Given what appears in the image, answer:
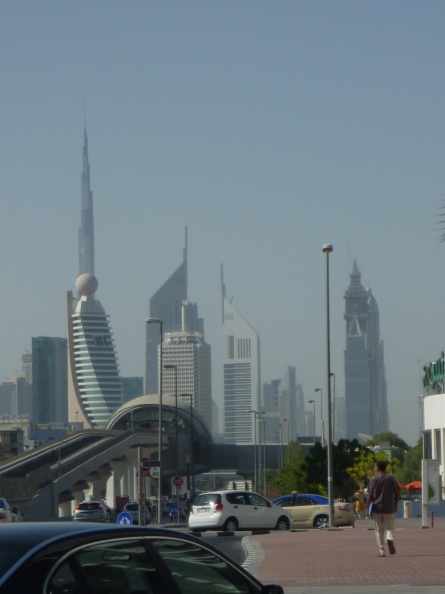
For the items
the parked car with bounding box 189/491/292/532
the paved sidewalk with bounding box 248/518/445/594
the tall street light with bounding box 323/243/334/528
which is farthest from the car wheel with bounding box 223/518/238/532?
the paved sidewalk with bounding box 248/518/445/594

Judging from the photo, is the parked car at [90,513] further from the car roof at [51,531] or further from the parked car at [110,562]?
the car roof at [51,531]

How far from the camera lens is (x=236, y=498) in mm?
34219

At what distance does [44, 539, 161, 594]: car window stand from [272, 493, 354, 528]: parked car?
1245 inches

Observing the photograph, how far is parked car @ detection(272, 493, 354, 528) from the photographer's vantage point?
3738 centimetres

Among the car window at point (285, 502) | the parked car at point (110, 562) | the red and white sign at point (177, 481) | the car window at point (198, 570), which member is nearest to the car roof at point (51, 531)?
the parked car at point (110, 562)

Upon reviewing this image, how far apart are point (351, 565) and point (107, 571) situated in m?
12.8

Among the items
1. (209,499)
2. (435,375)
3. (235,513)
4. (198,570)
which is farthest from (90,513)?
(198,570)

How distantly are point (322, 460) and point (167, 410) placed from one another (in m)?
81.6

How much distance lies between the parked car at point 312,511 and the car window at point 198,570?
3117 centimetres

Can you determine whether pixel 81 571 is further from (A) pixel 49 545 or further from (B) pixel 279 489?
(B) pixel 279 489

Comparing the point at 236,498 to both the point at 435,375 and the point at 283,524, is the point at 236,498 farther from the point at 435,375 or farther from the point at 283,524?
the point at 435,375

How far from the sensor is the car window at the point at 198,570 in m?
6.23

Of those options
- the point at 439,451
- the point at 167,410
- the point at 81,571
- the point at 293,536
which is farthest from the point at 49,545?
the point at 167,410

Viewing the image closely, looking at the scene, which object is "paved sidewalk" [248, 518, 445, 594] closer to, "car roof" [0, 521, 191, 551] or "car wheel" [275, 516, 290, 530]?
"car wheel" [275, 516, 290, 530]
